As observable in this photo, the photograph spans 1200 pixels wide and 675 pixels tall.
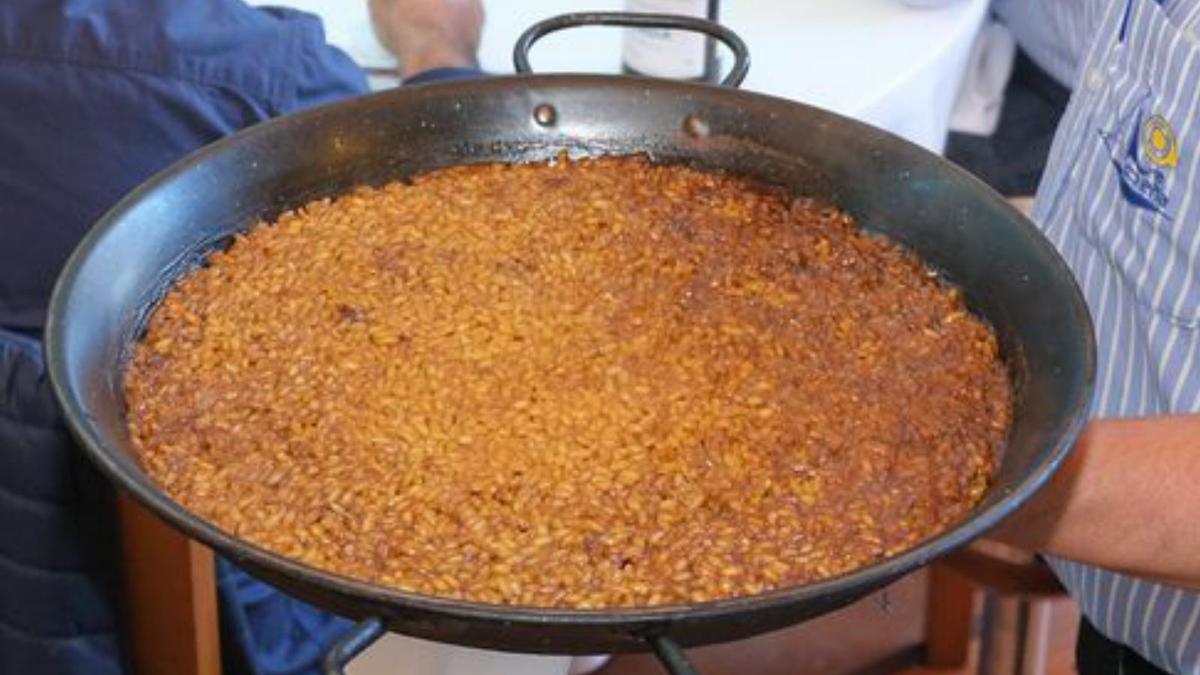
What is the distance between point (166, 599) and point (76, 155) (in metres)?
0.43

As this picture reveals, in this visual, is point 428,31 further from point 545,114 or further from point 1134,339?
point 1134,339

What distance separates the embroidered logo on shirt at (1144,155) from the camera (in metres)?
Answer: 1.21

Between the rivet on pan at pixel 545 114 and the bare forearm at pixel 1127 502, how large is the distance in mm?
477

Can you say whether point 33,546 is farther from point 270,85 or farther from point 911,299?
point 911,299

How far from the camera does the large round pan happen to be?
0.74 meters

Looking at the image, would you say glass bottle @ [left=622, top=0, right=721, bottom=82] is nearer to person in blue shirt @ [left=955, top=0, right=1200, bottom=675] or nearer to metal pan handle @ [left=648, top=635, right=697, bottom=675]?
person in blue shirt @ [left=955, top=0, right=1200, bottom=675]

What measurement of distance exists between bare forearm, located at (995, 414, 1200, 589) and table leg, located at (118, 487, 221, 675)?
75cm

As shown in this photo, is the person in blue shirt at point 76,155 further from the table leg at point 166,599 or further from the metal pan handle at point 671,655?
the metal pan handle at point 671,655

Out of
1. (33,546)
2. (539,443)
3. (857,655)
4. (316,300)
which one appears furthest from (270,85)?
(857,655)

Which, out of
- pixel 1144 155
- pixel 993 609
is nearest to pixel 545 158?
pixel 1144 155

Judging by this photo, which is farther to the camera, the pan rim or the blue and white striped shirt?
the blue and white striped shirt

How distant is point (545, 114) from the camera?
1.21 metres

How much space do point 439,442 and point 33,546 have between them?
547 mm

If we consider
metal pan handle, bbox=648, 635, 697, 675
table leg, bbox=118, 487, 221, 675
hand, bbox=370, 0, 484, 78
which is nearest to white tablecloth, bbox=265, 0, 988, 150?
hand, bbox=370, 0, 484, 78
